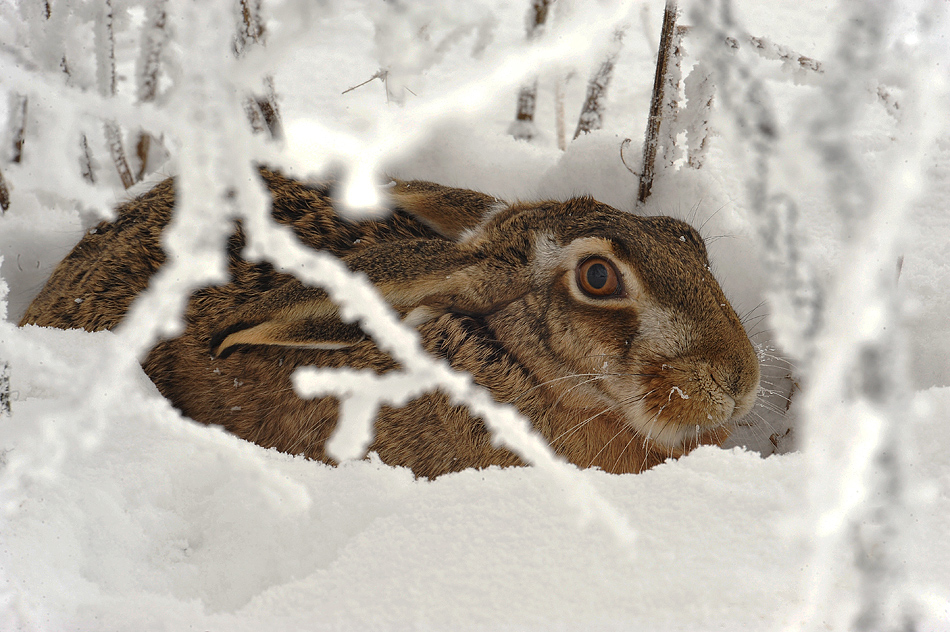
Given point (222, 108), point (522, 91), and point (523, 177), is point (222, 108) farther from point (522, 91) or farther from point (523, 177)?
point (522, 91)

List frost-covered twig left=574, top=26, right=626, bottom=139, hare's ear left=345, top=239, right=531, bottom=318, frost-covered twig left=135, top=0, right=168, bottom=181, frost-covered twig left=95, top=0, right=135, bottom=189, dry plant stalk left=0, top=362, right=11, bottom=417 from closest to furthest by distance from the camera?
dry plant stalk left=0, top=362, right=11, bottom=417
hare's ear left=345, top=239, right=531, bottom=318
frost-covered twig left=95, top=0, right=135, bottom=189
frost-covered twig left=574, top=26, right=626, bottom=139
frost-covered twig left=135, top=0, right=168, bottom=181

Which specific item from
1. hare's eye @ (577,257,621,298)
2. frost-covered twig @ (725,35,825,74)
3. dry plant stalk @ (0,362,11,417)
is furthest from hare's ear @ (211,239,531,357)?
frost-covered twig @ (725,35,825,74)

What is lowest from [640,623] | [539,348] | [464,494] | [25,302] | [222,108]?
[25,302]

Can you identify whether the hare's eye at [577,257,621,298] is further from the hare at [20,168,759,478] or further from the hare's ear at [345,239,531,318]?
the hare's ear at [345,239,531,318]

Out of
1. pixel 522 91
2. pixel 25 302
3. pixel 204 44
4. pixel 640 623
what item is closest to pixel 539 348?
pixel 640 623

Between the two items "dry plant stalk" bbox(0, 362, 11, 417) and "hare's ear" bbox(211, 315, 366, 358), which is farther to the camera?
"hare's ear" bbox(211, 315, 366, 358)

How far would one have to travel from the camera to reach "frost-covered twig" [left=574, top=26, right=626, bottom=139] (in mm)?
3201

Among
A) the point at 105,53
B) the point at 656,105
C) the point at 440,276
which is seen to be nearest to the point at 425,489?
the point at 440,276

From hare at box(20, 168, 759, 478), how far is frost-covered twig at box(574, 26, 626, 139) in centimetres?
98

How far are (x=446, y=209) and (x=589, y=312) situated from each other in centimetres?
86

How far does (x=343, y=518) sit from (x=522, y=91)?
9.75ft

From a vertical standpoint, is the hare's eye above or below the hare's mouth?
above

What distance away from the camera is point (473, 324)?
2404mm

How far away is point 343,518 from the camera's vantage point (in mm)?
1581
